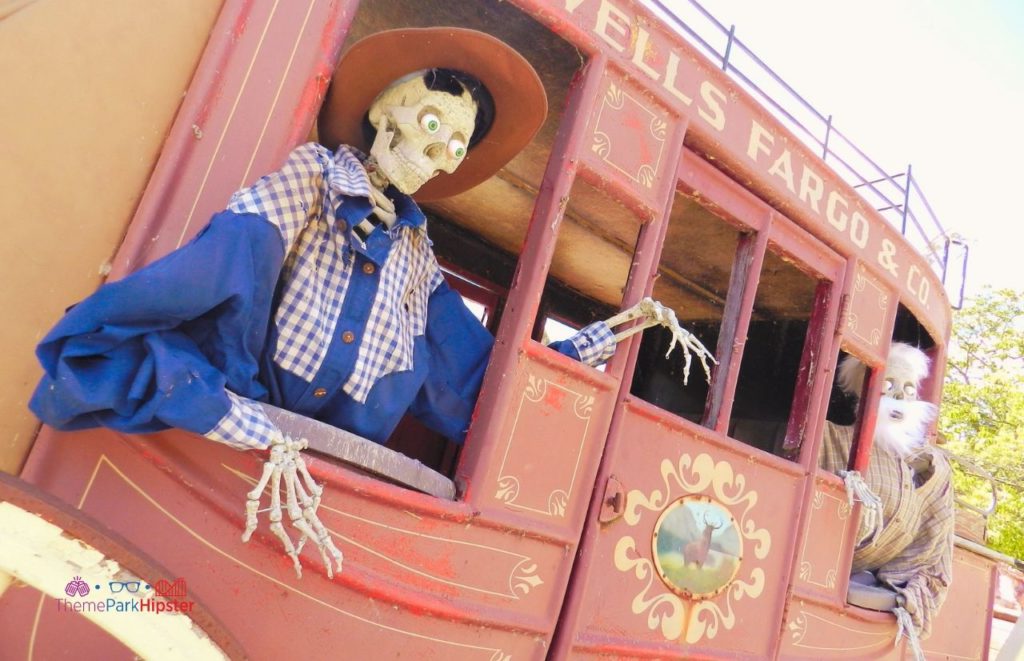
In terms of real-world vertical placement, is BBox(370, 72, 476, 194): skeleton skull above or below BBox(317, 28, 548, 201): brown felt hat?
below

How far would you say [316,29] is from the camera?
78.9 inches

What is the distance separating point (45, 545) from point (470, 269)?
2.95 metres

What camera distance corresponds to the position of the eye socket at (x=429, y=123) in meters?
2.01

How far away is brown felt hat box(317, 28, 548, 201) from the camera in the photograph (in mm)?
1979

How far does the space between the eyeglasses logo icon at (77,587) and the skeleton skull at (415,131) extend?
1232mm

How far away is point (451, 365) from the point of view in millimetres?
2301

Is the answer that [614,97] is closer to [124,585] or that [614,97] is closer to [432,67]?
[432,67]

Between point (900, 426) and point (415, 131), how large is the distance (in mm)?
2988

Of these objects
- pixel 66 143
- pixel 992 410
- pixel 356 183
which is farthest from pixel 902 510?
pixel 992 410

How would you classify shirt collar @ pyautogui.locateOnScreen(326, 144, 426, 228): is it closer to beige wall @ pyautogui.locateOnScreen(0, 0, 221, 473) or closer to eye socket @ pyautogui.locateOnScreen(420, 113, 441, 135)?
eye socket @ pyautogui.locateOnScreen(420, 113, 441, 135)

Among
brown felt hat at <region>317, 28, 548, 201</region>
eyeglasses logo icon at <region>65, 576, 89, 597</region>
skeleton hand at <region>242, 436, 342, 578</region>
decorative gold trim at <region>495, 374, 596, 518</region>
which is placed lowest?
eyeglasses logo icon at <region>65, 576, 89, 597</region>

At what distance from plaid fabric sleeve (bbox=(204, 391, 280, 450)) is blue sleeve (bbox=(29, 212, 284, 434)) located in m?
0.02

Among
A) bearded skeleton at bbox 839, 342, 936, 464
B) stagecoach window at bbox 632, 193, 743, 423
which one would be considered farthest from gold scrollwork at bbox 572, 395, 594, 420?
bearded skeleton at bbox 839, 342, 936, 464

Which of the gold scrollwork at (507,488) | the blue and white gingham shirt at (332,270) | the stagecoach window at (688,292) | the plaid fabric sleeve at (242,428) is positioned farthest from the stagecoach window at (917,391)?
the plaid fabric sleeve at (242,428)
